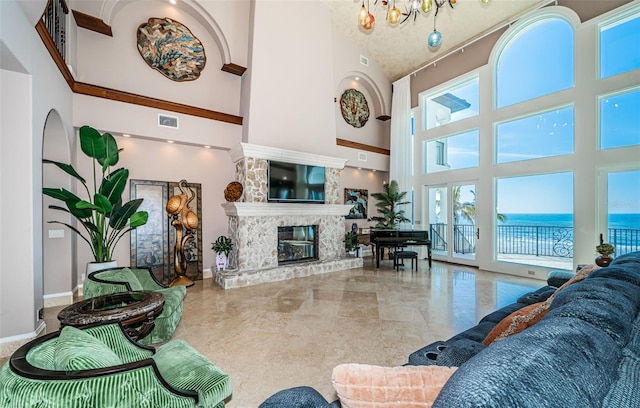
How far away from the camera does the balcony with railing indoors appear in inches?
189

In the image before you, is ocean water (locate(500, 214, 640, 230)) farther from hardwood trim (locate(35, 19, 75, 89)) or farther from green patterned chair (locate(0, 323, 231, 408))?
hardwood trim (locate(35, 19, 75, 89))

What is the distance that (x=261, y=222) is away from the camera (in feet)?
18.8

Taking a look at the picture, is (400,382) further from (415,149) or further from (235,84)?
(415,149)

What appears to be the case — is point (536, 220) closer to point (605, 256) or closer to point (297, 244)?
point (605, 256)

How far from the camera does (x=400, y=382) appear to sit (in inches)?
36.3

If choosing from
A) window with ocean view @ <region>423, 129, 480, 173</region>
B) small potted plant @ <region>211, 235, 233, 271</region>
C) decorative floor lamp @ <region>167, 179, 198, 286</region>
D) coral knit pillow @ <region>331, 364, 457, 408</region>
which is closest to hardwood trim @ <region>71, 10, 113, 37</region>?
decorative floor lamp @ <region>167, 179, 198, 286</region>

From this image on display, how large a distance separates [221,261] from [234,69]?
170 inches

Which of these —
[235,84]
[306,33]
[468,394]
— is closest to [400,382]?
[468,394]

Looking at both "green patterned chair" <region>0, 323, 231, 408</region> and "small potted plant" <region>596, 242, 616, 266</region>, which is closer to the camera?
"green patterned chair" <region>0, 323, 231, 408</region>

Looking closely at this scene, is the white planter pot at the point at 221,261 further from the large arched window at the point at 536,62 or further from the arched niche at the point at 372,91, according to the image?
the large arched window at the point at 536,62

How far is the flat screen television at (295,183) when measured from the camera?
591cm

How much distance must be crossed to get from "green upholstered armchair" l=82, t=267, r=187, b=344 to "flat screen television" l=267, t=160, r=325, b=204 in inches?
115

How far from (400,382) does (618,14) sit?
299 inches

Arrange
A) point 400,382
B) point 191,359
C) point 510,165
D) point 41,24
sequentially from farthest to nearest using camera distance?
point 510,165 → point 41,24 → point 191,359 → point 400,382
